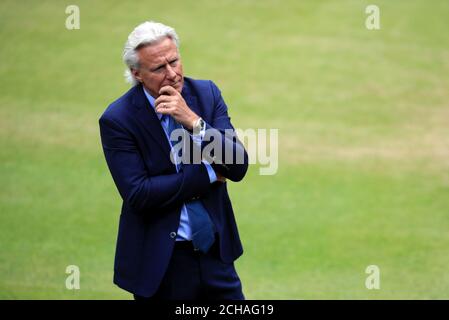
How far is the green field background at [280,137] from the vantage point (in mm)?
7625

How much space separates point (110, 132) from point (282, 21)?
968 cm

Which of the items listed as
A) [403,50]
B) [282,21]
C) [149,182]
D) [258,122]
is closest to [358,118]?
[258,122]

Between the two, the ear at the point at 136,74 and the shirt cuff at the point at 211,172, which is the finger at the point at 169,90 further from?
the shirt cuff at the point at 211,172

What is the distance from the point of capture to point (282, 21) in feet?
45.0

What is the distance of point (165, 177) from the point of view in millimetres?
4379

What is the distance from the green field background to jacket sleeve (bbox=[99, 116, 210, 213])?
2901mm

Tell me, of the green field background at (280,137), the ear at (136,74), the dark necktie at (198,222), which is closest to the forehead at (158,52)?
the ear at (136,74)

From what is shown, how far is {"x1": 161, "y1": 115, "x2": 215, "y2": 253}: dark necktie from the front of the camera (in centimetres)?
436

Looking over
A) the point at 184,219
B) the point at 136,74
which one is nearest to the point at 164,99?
the point at 136,74

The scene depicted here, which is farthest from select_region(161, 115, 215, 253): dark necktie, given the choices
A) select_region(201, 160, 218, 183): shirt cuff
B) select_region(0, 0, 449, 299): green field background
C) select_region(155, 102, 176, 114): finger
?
select_region(0, 0, 449, 299): green field background

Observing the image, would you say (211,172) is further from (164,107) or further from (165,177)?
(164,107)

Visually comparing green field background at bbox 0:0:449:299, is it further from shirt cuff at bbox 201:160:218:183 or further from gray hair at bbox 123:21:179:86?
gray hair at bbox 123:21:179:86

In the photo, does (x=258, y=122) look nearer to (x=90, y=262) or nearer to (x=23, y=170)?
(x=23, y=170)

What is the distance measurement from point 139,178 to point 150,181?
58 mm
